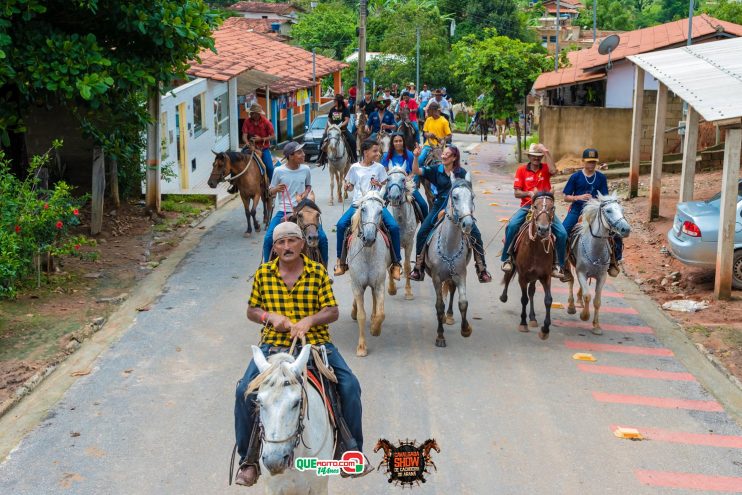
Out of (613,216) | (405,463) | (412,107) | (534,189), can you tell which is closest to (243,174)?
(534,189)

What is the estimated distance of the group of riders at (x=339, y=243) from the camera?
6.18 m

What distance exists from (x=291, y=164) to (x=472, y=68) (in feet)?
61.2

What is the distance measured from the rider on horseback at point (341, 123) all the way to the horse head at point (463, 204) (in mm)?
11099

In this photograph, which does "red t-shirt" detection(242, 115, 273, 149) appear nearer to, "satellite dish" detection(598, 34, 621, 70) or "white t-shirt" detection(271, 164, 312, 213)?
"white t-shirt" detection(271, 164, 312, 213)

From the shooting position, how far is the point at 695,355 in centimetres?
1100

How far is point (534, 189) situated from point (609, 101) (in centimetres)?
1656

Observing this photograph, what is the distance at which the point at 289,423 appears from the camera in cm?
500

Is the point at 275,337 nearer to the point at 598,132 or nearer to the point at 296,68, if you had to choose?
the point at 598,132

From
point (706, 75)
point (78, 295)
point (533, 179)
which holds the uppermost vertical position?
point (706, 75)

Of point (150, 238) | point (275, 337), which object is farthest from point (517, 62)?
point (275, 337)

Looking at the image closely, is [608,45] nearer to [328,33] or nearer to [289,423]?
[289,423]

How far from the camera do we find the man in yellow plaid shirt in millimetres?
6301

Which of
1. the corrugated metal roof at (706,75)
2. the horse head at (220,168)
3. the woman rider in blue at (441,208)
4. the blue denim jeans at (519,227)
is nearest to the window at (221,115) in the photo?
the horse head at (220,168)

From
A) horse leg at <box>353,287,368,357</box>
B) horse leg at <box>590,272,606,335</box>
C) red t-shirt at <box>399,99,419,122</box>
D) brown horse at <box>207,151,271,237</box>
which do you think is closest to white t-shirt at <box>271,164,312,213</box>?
horse leg at <box>353,287,368,357</box>
